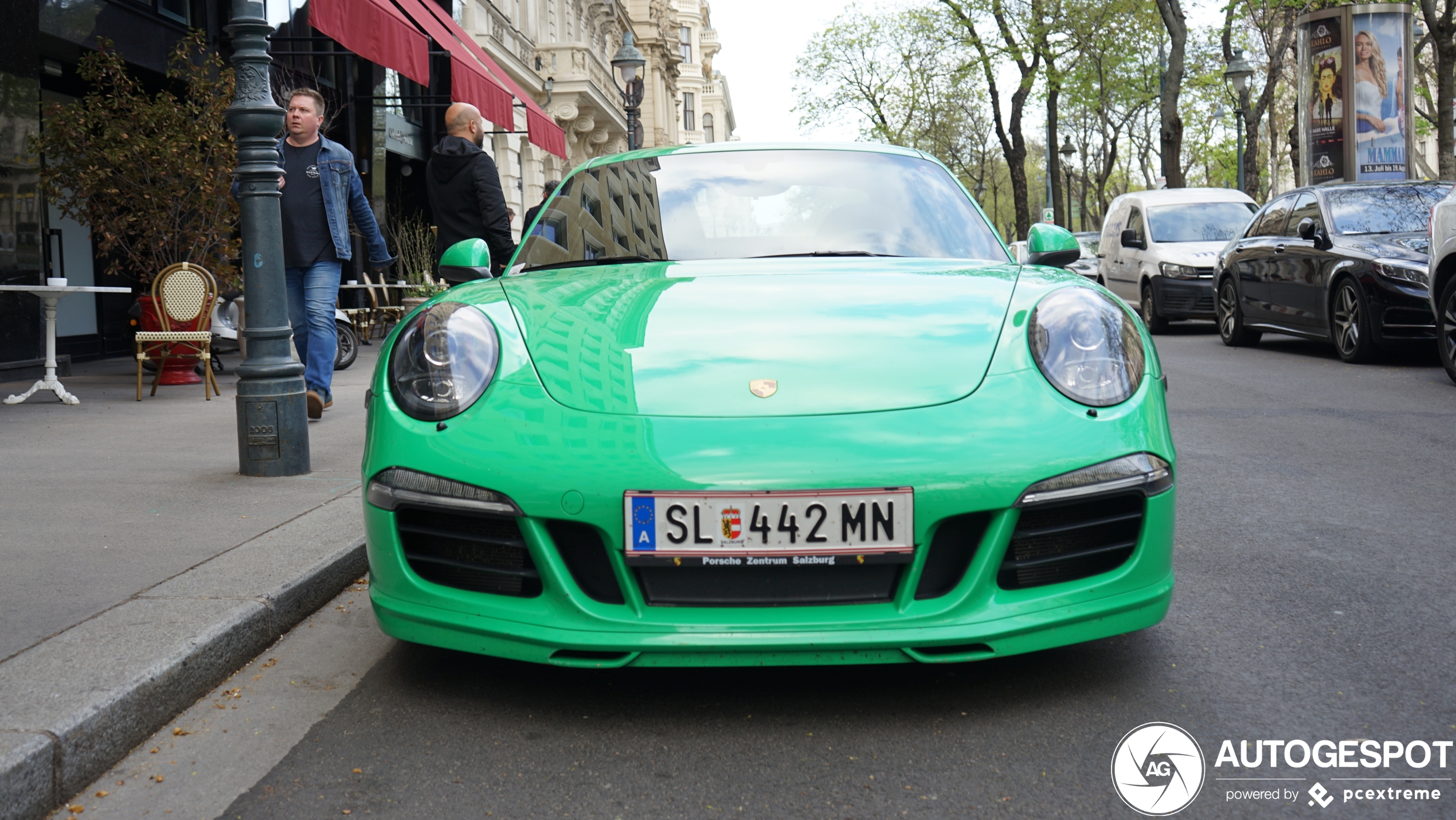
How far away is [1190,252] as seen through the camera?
14.9 m

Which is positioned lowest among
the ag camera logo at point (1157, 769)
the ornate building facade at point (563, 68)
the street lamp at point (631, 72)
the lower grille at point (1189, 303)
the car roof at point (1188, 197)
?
the ag camera logo at point (1157, 769)

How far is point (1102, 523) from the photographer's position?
8.77ft

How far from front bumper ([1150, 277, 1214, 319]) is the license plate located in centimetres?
1311

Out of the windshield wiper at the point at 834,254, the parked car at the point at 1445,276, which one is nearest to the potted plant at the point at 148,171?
the windshield wiper at the point at 834,254

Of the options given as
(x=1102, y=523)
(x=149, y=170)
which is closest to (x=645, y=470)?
(x=1102, y=523)

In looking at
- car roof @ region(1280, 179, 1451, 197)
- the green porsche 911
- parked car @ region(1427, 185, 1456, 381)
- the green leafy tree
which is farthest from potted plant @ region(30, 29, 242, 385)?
car roof @ region(1280, 179, 1451, 197)

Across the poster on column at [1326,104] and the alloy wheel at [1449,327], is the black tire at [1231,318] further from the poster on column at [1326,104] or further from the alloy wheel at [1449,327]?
the poster on column at [1326,104]

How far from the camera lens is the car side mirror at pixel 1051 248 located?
3963mm

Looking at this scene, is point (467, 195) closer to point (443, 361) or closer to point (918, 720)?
point (443, 361)

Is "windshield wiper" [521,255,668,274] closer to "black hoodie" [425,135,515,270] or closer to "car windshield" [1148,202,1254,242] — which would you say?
"black hoodie" [425,135,515,270]

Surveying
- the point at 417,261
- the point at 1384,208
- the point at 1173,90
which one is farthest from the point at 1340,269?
the point at 1173,90

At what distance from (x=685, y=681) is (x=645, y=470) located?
0.58 metres

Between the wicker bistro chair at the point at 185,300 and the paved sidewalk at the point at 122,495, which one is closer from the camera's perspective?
the paved sidewalk at the point at 122,495

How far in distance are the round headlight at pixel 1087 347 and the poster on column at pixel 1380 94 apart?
17.2 m
